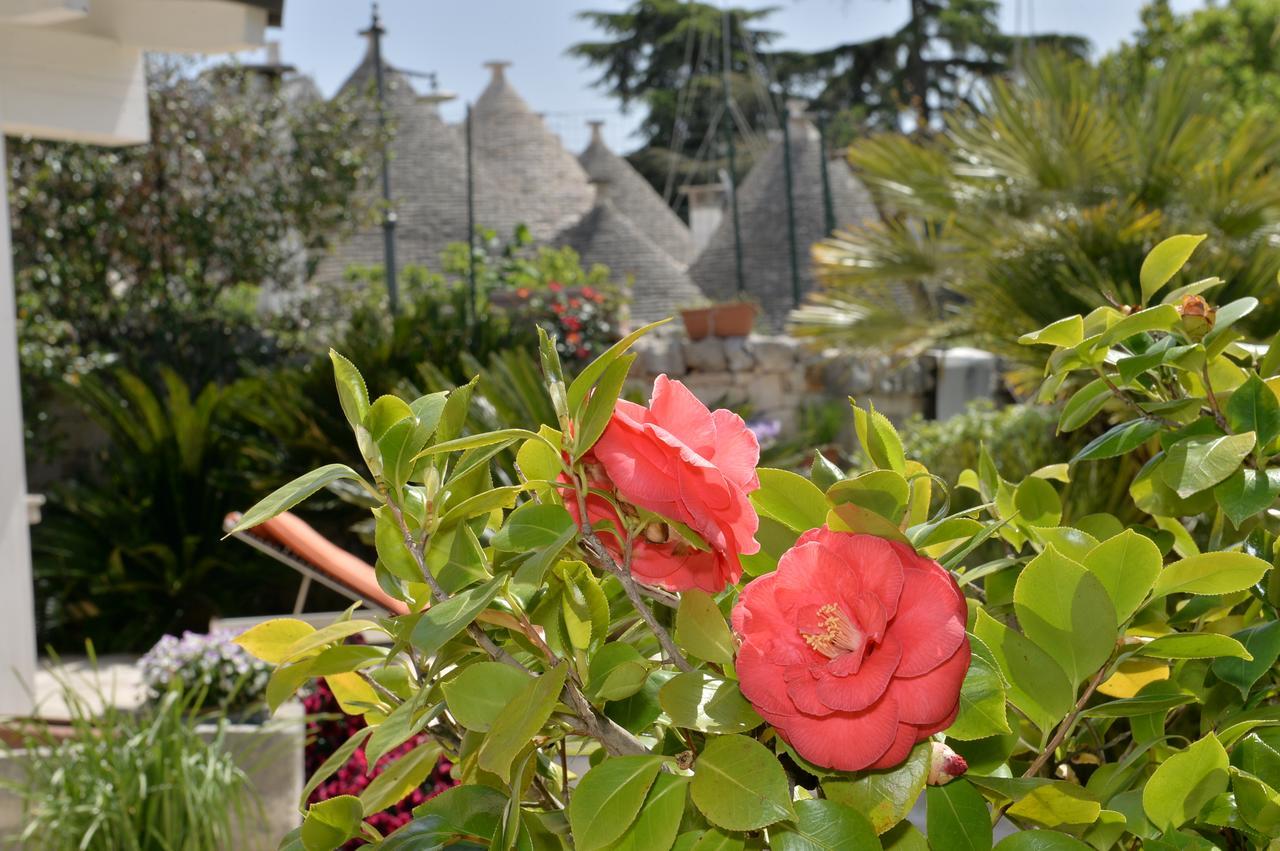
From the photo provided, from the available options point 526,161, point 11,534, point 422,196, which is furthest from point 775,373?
point 526,161

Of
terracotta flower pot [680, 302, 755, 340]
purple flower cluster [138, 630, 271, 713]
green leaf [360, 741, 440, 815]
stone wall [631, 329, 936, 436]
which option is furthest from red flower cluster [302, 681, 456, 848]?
terracotta flower pot [680, 302, 755, 340]

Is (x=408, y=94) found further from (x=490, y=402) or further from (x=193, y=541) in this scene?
(x=490, y=402)

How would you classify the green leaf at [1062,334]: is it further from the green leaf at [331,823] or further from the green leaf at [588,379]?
the green leaf at [331,823]

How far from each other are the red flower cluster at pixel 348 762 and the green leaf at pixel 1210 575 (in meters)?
2.21

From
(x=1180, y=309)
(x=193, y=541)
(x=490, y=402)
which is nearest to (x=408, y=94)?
(x=193, y=541)

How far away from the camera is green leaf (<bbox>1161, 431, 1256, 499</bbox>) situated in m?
0.77

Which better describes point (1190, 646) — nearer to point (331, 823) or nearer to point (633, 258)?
point (331, 823)

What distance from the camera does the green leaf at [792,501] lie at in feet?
2.40

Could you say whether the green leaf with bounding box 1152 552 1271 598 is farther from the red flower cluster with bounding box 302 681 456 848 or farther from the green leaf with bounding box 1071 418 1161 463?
the red flower cluster with bounding box 302 681 456 848

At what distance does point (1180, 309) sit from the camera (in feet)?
2.82

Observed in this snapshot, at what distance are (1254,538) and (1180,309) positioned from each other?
0.16 meters

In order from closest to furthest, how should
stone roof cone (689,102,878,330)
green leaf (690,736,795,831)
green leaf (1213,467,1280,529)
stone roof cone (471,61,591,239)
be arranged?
green leaf (690,736,795,831) → green leaf (1213,467,1280,529) → stone roof cone (689,102,878,330) → stone roof cone (471,61,591,239)

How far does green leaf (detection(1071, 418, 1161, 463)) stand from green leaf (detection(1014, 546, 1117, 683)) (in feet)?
0.72

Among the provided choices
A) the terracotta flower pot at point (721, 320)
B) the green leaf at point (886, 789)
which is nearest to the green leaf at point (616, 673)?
the green leaf at point (886, 789)
